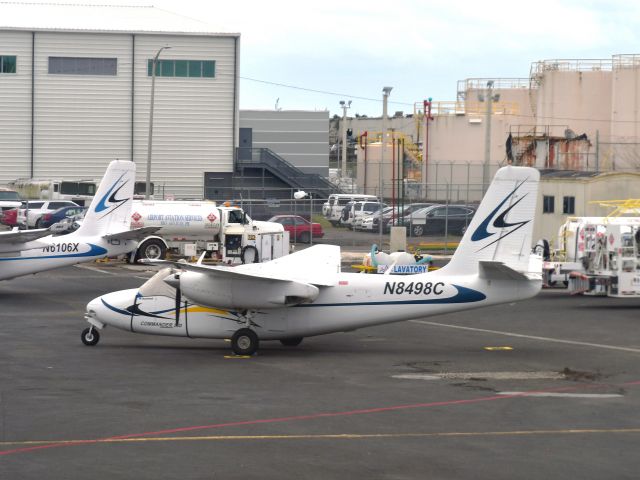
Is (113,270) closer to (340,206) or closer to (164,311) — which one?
(164,311)

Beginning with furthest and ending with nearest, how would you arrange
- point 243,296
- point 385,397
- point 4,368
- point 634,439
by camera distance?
1. point 243,296
2. point 4,368
3. point 385,397
4. point 634,439

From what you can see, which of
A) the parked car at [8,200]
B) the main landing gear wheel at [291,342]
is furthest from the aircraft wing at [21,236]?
the parked car at [8,200]

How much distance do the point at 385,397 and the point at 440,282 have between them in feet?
14.1

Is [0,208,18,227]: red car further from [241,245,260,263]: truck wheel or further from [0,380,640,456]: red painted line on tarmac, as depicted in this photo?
[0,380,640,456]: red painted line on tarmac

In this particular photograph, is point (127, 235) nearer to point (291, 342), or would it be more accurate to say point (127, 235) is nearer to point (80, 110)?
point (291, 342)

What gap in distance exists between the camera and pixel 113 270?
39.3 m

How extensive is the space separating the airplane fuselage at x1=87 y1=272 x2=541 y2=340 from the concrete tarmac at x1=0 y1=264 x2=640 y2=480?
1.73 ft

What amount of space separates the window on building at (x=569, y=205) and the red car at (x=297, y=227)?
51.0ft

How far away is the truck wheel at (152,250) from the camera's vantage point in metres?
42.1

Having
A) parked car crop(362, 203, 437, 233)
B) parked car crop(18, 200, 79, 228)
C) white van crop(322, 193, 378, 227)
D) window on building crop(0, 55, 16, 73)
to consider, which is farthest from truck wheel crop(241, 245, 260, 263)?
window on building crop(0, 55, 16, 73)

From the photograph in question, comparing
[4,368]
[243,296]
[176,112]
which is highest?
[176,112]

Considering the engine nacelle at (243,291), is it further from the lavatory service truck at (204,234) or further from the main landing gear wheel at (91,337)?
the lavatory service truck at (204,234)

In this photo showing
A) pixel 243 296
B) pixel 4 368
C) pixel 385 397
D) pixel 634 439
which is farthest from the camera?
pixel 243 296

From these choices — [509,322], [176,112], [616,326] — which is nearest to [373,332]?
[509,322]
